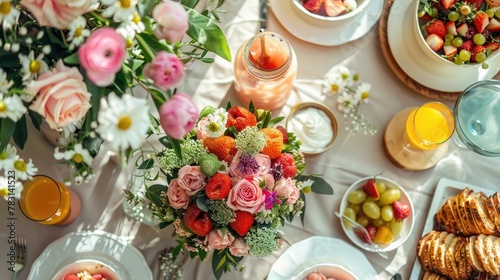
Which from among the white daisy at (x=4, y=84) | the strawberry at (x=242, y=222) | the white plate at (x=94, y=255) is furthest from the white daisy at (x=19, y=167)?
the white plate at (x=94, y=255)

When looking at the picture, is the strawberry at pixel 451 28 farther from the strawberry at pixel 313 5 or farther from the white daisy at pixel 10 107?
the white daisy at pixel 10 107

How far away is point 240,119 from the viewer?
899mm

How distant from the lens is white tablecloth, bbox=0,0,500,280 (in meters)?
1.16

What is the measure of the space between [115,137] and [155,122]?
0.92 feet

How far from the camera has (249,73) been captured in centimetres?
109

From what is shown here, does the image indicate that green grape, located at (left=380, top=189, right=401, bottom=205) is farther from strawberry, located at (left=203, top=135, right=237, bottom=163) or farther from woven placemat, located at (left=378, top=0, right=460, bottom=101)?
strawberry, located at (left=203, top=135, right=237, bottom=163)

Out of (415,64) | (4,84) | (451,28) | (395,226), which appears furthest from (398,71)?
(4,84)

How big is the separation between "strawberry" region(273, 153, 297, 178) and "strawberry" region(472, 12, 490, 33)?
1.87ft

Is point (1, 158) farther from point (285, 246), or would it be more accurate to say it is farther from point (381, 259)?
point (381, 259)

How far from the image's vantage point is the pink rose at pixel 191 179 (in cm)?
83

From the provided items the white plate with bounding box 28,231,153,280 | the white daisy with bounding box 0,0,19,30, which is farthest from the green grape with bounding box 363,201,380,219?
the white daisy with bounding box 0,0,19,30

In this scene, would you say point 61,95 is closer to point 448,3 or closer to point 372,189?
point 372,189

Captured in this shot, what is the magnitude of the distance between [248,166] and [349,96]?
1.64ft

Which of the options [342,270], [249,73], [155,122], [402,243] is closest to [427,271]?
[402,243]
